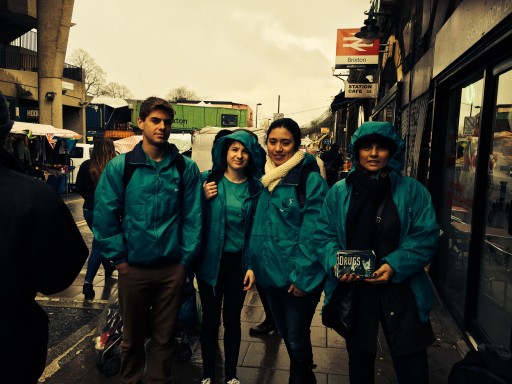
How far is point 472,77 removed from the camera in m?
4.55

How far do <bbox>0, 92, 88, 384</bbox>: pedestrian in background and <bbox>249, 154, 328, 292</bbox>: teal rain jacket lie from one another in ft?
4.50

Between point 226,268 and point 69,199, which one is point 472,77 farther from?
point 69,199

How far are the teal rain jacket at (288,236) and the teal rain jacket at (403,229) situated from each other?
5.9 inches

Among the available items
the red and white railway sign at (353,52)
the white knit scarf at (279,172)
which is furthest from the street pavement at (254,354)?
the red and white railway sign at (353,52)

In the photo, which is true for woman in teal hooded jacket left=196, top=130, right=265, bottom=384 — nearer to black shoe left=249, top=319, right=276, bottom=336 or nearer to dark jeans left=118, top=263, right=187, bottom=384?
dark jeans left=118, top=263, right=187, bottom=384

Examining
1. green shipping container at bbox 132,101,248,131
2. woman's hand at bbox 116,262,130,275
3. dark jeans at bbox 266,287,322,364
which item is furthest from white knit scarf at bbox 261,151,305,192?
green shipping container at bbox 132,101,248,131

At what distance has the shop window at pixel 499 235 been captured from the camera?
3.42m

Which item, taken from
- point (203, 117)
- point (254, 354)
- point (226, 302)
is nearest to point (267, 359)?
point (254, 354)

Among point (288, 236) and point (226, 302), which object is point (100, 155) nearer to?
point (226, 302)

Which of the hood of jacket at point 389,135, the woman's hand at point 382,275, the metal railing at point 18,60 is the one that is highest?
the metal railing at point 18,60

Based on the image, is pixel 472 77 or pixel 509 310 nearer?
pixel 509 310

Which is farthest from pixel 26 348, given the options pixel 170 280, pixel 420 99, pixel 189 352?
pixel 420 99

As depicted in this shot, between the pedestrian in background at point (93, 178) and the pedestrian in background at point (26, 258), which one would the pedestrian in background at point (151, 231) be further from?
the pedestrian in background at point (93, 178)

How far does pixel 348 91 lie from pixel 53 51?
19.0 metres
